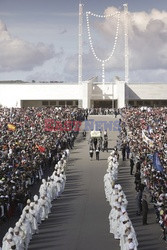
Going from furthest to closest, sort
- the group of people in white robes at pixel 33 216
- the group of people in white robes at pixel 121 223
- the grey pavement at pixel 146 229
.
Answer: the grey pavement at pixel 146 229 < the group of people in white robes at pixel 33 216 < the group of people in white robes at pixel 121 223

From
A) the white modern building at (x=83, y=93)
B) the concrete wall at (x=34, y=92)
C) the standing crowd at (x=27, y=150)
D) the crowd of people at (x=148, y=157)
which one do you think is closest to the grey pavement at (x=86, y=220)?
the crowd of people at (x=148, y=157)

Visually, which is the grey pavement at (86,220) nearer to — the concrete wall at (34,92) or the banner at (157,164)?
the banner at (157,164)

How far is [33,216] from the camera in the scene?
17.7 metres

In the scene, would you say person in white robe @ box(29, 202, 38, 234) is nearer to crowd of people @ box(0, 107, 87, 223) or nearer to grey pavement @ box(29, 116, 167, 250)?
grey pavement @ box(29, 116, 167, 250)

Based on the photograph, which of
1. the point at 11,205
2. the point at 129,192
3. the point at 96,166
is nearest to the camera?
the point at 11,205

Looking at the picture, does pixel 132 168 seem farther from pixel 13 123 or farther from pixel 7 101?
pixel 7 101

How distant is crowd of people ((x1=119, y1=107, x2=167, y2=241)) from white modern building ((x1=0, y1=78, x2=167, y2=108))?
21.2 m

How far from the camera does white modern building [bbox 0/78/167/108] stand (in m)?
65.7

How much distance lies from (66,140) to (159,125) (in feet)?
21.8

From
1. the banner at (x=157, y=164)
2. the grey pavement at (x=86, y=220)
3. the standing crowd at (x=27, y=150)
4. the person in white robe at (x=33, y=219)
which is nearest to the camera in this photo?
the grey pavement at (x=86, y=220)

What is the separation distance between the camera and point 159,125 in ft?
120

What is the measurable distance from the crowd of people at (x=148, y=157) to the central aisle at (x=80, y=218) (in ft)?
5.24

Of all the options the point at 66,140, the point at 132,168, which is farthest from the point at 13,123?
the point at 132,168

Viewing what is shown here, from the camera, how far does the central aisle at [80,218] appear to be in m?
16.6
